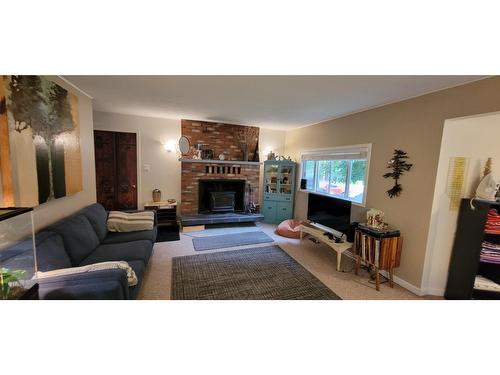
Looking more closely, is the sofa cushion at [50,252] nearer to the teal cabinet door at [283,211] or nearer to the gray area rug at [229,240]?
the gray area rug at [229,240]

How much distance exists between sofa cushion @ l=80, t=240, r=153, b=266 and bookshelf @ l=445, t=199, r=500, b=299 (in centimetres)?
339

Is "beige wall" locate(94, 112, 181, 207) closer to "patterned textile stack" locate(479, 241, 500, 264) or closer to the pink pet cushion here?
the pink pet cushion

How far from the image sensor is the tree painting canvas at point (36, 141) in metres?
1.36

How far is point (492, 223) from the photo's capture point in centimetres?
196

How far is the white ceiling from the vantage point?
198 centimetres

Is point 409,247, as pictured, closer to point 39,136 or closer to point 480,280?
point 480,280

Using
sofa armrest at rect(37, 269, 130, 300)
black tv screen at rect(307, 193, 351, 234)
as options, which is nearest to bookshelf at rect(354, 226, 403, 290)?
black tv screen at rect(307, 193, 351, 234)

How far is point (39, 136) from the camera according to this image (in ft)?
5.62

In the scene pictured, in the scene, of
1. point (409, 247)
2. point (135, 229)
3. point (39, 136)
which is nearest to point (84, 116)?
point (39, 136)

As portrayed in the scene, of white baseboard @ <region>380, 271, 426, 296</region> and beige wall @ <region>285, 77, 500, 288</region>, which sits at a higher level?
beige wall @ <region>285, 77, 500, 288</region>

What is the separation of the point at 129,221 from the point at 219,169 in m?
2.25

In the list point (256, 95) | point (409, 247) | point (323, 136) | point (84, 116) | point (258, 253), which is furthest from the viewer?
point (323, 136)

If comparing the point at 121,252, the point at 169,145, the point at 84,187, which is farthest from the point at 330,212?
the point at 84,187
